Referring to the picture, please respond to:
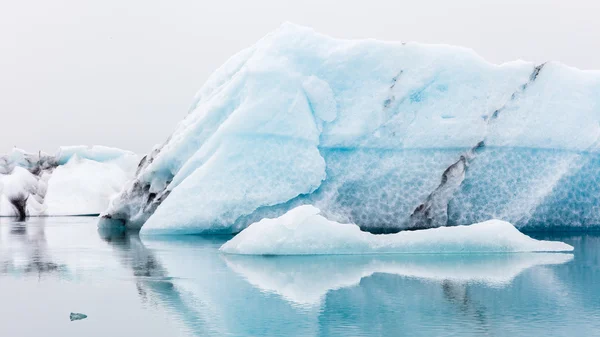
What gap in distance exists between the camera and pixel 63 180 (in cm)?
2500

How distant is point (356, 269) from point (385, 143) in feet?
17.4

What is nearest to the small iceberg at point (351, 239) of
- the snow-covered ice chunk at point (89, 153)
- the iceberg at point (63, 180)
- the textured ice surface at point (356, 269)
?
the textured ice surface at point (356, 269)

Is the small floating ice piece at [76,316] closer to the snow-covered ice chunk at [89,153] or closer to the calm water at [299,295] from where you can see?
the calm water at [299,295]

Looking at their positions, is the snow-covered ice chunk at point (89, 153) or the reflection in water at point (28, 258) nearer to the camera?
the reflection in water at point (28, 258)

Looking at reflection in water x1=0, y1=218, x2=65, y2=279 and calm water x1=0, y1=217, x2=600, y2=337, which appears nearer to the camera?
calm water x1=0, y1=217, x2=600, y2=337

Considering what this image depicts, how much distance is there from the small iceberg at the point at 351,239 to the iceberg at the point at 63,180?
709 inches

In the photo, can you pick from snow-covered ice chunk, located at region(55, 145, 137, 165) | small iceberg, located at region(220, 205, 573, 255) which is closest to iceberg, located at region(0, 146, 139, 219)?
snow-covered ice chunk, located at region(55, 145, 137, 165)

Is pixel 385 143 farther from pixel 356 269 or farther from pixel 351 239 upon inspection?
pixel 356 269

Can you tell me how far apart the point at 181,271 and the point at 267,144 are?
16.1 feet

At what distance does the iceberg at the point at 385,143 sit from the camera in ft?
36.7

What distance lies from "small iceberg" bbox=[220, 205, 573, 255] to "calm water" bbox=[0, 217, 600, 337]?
9.3 inches

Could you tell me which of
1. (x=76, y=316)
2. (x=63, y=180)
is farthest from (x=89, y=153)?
(x=76, y=316)

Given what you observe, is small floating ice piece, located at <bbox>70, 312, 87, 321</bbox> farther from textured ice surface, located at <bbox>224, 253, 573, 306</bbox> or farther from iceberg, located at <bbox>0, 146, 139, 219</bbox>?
iceberg, located at <bbox>0, 146, 139, 219</bbox>

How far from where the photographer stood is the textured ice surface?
18.7 ft
